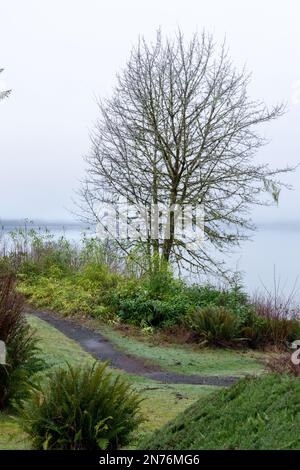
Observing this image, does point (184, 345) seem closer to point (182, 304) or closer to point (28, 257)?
point (182, 304)

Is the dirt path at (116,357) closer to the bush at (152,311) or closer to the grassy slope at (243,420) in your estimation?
the bush at (152,311)

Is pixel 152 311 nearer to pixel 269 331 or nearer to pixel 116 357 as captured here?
pixel 269 331

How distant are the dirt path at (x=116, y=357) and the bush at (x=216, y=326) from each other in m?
1.83

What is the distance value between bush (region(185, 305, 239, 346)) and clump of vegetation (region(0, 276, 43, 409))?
17.6 ft

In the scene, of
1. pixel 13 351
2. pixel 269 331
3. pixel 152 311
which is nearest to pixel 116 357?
pixel 152 311

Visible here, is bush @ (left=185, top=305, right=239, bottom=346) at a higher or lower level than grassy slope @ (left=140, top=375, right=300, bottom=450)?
lower

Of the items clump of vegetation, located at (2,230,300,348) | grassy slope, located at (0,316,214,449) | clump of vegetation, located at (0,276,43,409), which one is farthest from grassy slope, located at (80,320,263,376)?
clump of vegetation, located at (0,276,43,409)

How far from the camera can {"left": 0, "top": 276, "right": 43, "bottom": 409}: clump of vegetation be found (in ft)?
19.8

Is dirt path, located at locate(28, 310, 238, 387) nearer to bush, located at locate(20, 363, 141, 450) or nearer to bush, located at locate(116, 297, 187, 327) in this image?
bush, located at locate(116, 297, 187, 327)

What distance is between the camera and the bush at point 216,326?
11492 millimetres

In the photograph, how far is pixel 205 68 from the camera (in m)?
18.5

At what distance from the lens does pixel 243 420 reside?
347 centimetres

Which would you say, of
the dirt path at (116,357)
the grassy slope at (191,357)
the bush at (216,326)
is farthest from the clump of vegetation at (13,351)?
the bush at (216,326)

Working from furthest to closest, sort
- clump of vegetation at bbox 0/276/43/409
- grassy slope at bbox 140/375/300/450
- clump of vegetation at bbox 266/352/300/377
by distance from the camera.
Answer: clump of vegetation at bbox 0/276/43/409
clump of vegetation at bbox 266/352/300/377
grassy slope at bbox 140/375/300/450
